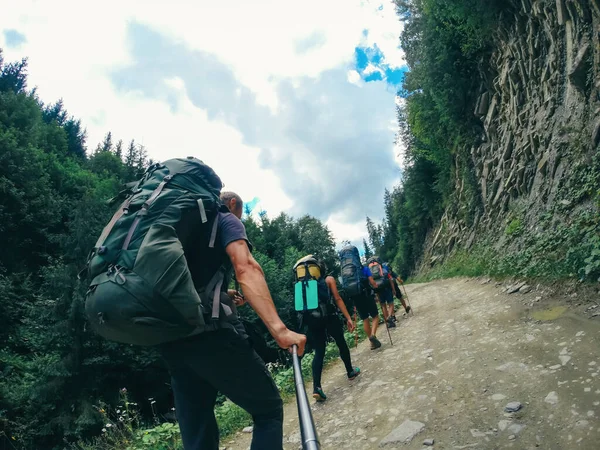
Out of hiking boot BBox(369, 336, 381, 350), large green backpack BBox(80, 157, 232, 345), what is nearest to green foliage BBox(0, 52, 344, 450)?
hiking boot BBox(369, 336, 381, 350)

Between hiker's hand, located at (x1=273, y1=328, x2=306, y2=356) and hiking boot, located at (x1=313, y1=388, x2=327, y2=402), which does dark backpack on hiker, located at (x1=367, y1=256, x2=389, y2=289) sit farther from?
hiker's hand, located at (x1=273, y1=328, x2=306, y2=356)

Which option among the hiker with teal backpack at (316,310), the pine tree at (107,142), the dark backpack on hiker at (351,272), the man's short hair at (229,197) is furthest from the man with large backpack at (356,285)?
the pine tree at (107,142)

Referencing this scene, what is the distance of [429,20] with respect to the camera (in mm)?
18703

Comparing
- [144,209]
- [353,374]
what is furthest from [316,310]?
[144,209]

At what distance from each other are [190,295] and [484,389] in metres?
3.64

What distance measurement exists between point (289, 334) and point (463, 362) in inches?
156

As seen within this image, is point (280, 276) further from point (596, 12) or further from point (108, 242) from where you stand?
point (108, 242)

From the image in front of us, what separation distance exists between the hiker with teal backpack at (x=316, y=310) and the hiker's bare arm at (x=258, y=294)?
3517 mm

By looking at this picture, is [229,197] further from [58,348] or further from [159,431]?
[58,348]

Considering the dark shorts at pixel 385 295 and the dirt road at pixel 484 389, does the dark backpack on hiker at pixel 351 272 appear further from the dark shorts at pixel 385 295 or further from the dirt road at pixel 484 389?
the dark shorts at pixel 385 295

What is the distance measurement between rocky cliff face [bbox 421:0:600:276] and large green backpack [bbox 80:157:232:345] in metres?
7.03

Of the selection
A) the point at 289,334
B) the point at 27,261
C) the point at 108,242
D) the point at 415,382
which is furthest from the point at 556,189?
the point at 27,261

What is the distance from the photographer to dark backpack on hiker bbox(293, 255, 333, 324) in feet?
17.9

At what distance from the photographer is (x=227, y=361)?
6.47 feet
